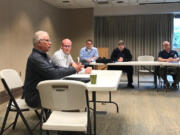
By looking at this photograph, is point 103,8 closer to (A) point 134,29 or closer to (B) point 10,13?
(A) point 134,29

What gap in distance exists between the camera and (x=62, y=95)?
1612 mm

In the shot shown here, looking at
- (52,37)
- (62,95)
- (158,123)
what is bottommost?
(158,123)

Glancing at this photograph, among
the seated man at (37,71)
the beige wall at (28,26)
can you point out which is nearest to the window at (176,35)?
the beige wall at (28,26)

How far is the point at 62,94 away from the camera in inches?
63.4

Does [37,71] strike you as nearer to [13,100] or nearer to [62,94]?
[13,100]

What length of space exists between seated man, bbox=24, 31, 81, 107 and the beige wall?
2456 millimetres

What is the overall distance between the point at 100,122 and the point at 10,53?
283 cm

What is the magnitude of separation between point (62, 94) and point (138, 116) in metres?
1.90

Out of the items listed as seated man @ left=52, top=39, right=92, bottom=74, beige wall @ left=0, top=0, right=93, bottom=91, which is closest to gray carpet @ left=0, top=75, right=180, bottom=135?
Answer: seated man @ left=52, top=39, right=92, bottom=74

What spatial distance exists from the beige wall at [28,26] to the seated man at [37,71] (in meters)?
2.46

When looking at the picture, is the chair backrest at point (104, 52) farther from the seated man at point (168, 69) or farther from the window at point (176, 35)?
the seated man at point (168, 69)

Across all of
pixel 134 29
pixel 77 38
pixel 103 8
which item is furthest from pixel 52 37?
pixel 134 29

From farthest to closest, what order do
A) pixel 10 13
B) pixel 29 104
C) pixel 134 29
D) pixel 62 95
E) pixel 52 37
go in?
pixel 134 29, pixel 52 37, pixel 10 13, pixel 29 104, pixel 62 95

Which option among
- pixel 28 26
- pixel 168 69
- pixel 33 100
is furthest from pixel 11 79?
pixel 168 69
